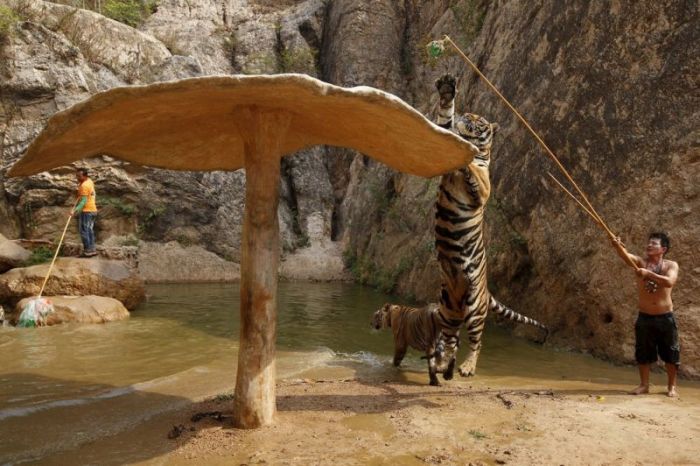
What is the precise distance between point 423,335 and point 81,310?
6.10 metres

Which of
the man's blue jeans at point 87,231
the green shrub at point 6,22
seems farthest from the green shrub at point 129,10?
the man's blue jeans at point 87,231

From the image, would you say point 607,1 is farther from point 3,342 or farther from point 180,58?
point 180,58

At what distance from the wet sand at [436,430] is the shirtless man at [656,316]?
28 cm

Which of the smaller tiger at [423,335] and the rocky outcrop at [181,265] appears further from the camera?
the rocky outcrop at [181,265]

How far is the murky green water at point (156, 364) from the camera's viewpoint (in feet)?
14.5

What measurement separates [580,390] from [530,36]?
752 centimetres

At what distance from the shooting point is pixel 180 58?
20.1 m

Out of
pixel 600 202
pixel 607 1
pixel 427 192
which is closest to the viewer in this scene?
pixel 600 202

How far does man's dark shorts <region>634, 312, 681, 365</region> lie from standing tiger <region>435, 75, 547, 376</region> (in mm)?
1567

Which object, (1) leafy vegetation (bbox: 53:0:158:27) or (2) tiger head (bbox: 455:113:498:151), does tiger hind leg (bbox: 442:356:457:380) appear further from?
(1) leafy vegetation (bbox: 53:0:158:27)

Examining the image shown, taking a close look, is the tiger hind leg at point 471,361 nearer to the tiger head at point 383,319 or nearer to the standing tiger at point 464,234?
the standing tiger at point 464,234

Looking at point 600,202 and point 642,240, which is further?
point 600,202

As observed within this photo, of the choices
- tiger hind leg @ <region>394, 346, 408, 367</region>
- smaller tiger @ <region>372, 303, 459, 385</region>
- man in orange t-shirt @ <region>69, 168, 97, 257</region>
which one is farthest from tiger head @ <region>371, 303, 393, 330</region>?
man in orange t-shirt @ <region>69, 168, 97, 257</region>

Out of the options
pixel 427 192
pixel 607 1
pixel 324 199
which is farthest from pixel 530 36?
pixel 324 199
